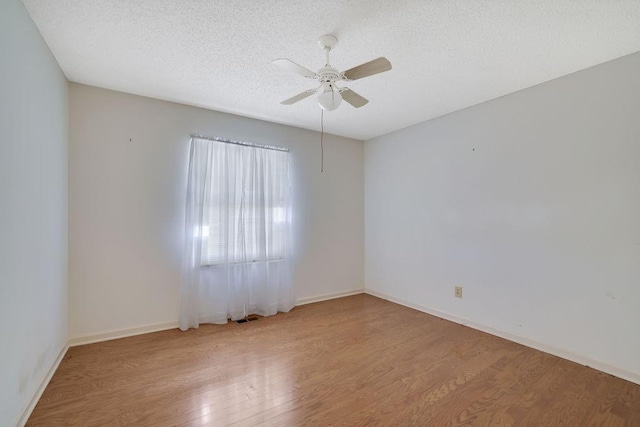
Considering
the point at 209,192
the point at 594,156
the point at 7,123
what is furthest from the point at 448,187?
the point at 7,123

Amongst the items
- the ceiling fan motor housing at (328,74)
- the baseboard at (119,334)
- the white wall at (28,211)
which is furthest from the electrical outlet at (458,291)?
the white wall at (28,211)

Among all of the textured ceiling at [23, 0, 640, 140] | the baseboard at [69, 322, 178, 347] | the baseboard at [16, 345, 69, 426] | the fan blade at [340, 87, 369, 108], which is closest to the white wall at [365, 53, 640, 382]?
the textured ceiling at [23, 0, 640, 140]

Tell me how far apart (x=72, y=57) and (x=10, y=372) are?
2225 millimetres

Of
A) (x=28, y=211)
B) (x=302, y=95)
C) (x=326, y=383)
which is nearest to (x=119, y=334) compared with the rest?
(x=28, y=211)

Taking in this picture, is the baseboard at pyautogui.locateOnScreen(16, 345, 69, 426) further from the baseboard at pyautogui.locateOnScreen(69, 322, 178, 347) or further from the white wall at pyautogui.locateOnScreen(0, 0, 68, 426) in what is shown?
the baseboard at pyautogui.locateOnScreen(69, 322, 178, 347)

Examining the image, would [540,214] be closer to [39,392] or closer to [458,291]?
[458,291]

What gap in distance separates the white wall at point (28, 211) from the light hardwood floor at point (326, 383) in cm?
37

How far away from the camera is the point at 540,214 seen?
2.58 metres

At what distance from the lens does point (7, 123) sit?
4.86 ft

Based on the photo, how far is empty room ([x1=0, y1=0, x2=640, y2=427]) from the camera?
5.64 feet

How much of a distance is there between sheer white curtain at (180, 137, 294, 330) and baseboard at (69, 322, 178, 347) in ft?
0.67

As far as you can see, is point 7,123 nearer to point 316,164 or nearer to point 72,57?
point 72,57

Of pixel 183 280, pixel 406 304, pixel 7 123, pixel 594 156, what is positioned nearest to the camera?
pixel 7 123

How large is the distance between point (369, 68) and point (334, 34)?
38 centimetres
